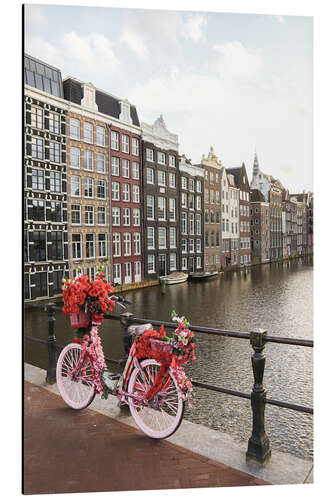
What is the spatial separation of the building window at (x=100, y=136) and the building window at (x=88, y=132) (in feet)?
0.20

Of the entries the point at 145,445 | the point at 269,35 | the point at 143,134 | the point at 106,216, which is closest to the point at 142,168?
the point at 143,134

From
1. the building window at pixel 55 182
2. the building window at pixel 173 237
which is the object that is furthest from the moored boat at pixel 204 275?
the building window at pixel 55 182

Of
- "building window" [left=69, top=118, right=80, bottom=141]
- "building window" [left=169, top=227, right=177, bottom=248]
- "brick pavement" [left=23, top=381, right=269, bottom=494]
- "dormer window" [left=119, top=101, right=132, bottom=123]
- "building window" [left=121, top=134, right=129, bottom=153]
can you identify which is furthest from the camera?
"building window" [left=169, top=227, right=177, bottom=248]

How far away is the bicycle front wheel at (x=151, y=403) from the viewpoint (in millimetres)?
2871

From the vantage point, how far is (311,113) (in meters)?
3.92

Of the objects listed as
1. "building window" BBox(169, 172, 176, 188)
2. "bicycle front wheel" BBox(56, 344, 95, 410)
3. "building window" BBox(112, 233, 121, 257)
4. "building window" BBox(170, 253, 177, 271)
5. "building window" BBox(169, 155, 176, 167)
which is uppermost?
"building window" BBox(169, 155, 176, 167)

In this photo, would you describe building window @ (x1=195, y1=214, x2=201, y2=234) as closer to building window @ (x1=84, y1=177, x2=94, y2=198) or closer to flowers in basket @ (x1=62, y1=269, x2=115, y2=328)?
building window @ (x1=84, y1=177, x2=94, y2=198)

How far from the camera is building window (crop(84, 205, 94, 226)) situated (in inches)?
155

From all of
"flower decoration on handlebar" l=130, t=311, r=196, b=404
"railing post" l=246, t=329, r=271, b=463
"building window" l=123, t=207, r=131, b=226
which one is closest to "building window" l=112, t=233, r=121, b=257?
"building window" l=123, t=207, r=131, b=226

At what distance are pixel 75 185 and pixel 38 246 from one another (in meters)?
0.77

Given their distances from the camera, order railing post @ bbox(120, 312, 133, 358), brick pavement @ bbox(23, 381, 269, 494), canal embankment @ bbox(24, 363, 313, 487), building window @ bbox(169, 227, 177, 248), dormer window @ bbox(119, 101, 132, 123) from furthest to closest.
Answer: building window @ bbox(169, 227, 177, 248), dormer window @ bbox(119, 101, 132, 123), railing post @ bbox(120, 312, 133, 358), brick pavement @ bbox(23, 381, 269, 494), canal embankment @ bbox(24, 363, 313, 487)

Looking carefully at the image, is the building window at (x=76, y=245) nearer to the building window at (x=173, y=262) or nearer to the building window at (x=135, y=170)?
the building window at (x=135, y=170)

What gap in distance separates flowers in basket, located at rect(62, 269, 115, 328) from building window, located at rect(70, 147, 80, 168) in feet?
3.97
